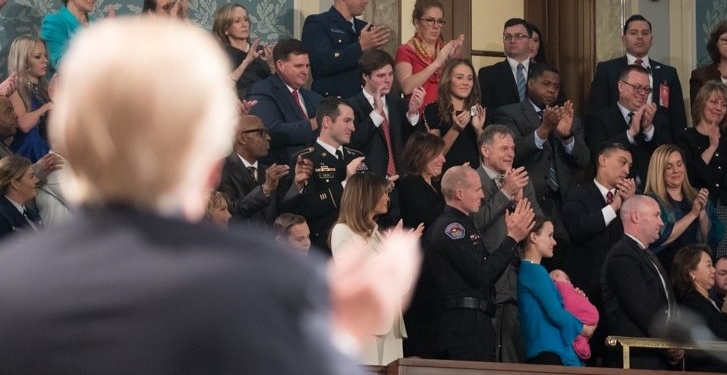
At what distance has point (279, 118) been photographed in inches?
308

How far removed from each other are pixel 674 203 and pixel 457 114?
1412 millimetres

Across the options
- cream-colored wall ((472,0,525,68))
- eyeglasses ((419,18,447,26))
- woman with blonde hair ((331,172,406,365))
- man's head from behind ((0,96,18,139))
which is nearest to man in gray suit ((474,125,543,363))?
woman with blonde hair ((331,172,406,365))

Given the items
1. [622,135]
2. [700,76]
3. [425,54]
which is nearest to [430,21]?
[425,54]

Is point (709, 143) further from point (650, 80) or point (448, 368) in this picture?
point (448, 368)

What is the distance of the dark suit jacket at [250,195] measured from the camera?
7055 mm

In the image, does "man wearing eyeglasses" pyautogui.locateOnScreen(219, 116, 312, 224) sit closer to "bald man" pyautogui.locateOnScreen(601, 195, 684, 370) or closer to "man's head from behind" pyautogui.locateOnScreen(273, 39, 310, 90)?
"man's head from behind" pyautogui.locateOnScreen(273, 39, 310, 90)

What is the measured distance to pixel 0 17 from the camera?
8.61 metres

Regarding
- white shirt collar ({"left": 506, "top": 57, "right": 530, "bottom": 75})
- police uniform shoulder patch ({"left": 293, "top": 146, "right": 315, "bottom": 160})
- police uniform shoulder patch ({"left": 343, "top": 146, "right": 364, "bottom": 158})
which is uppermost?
white shirt collar ({"left": 506, "top": 57, "right": 530, "bottom": 75})

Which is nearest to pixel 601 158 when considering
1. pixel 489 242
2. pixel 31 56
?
pixel 489 242

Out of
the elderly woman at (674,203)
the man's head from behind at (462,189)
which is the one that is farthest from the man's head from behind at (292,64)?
the elderly woman at (674,203)

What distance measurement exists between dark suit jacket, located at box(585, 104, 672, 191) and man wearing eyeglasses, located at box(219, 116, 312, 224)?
2288 millimetres

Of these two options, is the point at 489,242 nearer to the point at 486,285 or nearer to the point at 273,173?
the point at 486,285

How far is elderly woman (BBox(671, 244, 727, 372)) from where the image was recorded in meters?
7.27

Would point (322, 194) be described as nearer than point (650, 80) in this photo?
Yes
